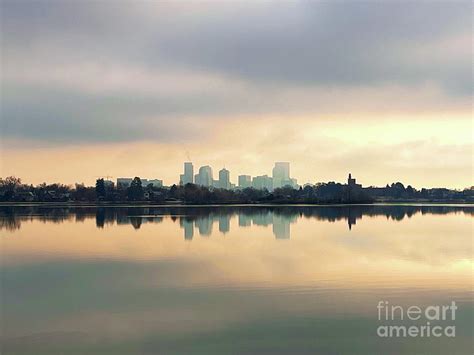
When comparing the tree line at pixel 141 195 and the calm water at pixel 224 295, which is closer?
the calm water at pixel 224 295

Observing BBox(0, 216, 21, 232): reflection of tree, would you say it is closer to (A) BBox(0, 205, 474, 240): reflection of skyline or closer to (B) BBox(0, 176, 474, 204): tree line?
(A) BBox(0, 205, 474, 240): reflection of skyline

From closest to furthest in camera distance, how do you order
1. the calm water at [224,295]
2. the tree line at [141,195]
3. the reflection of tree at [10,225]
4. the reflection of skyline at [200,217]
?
the calm water at [224,295] → the reflection of tree at [10,225] → the reflection of skyline at [200,217] → the tree line at [141,195]

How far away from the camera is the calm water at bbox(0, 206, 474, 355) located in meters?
8.98

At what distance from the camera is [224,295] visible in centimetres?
1270

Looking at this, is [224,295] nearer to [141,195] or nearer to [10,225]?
[10,225]

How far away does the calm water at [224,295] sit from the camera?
8977 millimetres

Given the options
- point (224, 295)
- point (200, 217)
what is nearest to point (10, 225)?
point (200, 217)

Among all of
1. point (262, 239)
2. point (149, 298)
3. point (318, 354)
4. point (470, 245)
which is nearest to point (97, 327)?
point (149, 298)

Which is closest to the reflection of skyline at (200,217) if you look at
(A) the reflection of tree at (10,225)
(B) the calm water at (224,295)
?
(A) the reflection of tree at (10,225)

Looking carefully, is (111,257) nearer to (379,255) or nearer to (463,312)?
(379,255)

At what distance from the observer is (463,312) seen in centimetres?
1095

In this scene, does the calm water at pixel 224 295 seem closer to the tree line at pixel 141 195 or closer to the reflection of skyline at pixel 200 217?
the reflection of skyline at pixel 200 217

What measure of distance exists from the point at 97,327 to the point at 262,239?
675 inches

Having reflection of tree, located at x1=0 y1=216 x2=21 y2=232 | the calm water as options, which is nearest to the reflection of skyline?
reflection of tree, located at x1=0 y1=216 x2=21 y2=232
